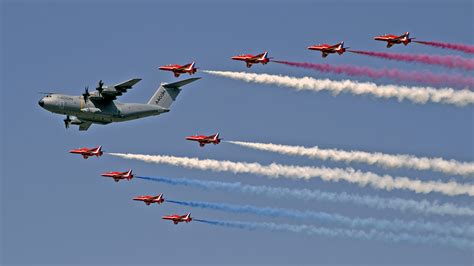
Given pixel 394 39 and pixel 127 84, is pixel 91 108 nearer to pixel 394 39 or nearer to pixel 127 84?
pixel 127 84

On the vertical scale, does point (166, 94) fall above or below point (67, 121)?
above

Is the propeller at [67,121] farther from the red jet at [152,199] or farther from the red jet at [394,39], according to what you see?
the red jet at [394,39]

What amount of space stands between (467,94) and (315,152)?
511 inches

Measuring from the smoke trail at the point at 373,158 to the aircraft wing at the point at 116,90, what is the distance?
1137cm

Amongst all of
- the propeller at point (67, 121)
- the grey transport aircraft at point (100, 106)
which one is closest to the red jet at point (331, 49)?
the grey transport aircraft at point (100, 106)

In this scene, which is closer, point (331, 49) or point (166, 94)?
point (331, 49)

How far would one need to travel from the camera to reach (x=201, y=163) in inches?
3519

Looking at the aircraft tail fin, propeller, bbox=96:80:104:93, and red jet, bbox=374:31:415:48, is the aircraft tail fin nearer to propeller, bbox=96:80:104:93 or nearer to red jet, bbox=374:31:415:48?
propeller, bbox=96:80:104:93

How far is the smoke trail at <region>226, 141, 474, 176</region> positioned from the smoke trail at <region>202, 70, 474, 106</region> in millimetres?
4296

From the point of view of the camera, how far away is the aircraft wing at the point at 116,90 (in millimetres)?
90250

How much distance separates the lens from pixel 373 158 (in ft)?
271

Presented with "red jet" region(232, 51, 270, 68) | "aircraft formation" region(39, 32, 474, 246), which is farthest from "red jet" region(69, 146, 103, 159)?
"red jet" region(232, 51, 270, 68)

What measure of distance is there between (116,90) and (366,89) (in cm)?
2089

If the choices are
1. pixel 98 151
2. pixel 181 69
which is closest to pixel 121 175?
pixel 98 151
